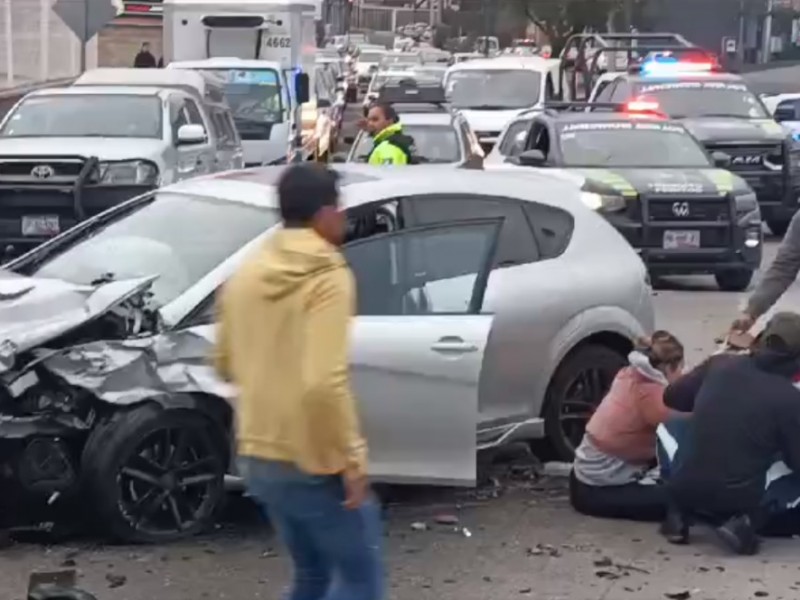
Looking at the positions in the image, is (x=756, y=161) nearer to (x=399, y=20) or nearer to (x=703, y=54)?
(x=703, y=54)

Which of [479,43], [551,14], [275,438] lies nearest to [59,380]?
[275,438]

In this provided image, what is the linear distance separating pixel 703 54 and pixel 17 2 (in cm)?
1705

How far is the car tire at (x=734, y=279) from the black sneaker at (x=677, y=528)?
28.5ft

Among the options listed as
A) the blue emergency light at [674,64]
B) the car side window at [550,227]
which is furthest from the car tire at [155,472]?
the blue emergency light at [674,64]

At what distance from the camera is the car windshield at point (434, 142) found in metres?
19.0

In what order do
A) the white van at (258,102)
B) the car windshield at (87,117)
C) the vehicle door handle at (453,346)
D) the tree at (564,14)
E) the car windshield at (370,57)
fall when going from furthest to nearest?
the car windshield at (370,57)
the tree at (564,14)
the white van at (258,102)
the car windshield at (87,117)
the vehicle door handle at (453,346)

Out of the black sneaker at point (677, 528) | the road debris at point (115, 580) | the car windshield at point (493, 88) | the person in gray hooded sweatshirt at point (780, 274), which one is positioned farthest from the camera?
the car windshield at point (493, 88)

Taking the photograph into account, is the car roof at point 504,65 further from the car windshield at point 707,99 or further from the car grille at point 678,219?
the car grille at point 678,219

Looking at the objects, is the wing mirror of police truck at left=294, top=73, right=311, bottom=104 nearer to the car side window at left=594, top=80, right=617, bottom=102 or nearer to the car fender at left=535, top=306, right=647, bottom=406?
the car side window at left=594, top=80, right=617, bottom=102

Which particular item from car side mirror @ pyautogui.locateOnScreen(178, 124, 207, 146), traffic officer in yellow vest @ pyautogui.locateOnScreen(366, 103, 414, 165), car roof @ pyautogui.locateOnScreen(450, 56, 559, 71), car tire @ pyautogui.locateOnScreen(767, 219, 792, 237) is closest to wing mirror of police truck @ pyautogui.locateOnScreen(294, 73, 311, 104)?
car roof @ pyautogui.locateOnScreen(450, 56, 559, 71)

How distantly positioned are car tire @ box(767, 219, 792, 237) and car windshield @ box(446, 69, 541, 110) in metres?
7.96

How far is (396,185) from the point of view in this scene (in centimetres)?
803

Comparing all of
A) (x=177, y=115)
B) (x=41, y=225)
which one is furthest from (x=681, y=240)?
(x=41, y=225)

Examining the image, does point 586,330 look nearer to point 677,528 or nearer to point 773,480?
point 677,528
